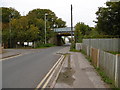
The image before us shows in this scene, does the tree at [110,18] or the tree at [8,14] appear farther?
the tree at [8,14]

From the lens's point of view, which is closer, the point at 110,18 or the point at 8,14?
the point at 110,18

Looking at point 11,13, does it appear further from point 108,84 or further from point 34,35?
point 108,84

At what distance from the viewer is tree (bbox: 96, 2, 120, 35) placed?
84.0 ft

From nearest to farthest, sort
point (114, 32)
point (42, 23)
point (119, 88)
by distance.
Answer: point (119, 88) < point (114, 32) < point (42, 23)

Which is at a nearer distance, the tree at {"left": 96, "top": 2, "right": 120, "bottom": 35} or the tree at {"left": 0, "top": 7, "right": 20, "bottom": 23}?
the tree at {"left": 96, "top": 2, "right": 120, "bottom": 35}

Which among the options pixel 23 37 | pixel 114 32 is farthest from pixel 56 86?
pixel 23 37

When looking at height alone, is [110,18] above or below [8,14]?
below

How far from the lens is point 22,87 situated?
8273 mm

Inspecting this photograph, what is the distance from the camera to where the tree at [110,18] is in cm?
2559

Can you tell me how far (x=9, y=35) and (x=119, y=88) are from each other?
151 feet

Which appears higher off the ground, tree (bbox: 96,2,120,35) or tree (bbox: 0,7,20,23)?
tree (bbox: 0,7,20,23)

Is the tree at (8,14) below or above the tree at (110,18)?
above

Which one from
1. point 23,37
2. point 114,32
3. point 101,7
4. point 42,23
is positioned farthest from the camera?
point 42,23

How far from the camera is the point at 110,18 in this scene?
88.0 ft
